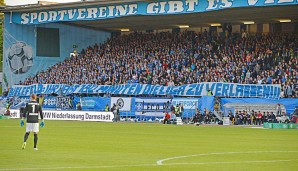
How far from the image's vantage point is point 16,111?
6366 cm

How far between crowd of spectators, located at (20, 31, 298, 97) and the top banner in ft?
16.9

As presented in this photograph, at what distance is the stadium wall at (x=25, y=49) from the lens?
77.1 meters

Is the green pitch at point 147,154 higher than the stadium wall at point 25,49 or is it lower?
lower

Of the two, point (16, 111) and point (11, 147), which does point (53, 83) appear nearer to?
point (16, 111)


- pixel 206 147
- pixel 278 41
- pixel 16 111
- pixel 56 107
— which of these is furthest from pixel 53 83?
pixel 206 147

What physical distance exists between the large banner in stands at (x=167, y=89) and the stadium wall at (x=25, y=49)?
3904 mm

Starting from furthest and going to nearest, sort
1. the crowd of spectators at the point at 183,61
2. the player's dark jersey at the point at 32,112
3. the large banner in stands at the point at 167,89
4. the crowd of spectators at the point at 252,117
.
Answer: the crowd of spectators at the point at 183,61
the large banner in stands at the point at 167,89
the crowd of spectators at the point at 252,117
the player's dark jersey at the point at 32,112

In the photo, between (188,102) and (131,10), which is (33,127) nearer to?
(188,102)

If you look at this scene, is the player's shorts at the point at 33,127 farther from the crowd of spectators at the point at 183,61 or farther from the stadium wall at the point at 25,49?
the stadium wall at the point at 25,49

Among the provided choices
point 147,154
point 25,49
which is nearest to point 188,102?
point 25,49

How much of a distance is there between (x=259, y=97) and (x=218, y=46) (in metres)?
12.2

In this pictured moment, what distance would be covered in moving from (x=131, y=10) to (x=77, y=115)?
11.9 metres

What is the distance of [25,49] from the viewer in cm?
7769

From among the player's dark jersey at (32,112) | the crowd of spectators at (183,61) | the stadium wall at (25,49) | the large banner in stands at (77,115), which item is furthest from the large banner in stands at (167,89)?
the player's dark jersey at (32,112)
